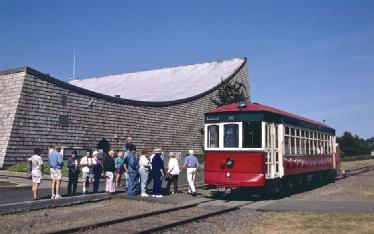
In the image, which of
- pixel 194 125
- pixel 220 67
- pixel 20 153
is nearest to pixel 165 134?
pixel 194 125

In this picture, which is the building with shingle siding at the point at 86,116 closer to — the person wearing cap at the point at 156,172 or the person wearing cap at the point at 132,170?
the person wearing cap at the point at 156,172

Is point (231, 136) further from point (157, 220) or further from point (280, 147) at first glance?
point (157, 220)

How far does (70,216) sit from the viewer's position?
10.8 meters

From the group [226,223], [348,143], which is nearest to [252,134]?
[226,223]

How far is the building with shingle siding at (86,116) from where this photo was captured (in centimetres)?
2359

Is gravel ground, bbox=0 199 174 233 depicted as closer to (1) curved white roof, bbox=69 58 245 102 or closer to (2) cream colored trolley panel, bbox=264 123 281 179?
(2) cream colored trolley panel, bbox=264 123 281 179

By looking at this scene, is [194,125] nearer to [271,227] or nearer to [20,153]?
[20,153]

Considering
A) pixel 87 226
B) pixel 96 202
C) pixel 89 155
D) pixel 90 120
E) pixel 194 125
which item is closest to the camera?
pixel 87 226

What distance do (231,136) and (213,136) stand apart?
72 centimetres

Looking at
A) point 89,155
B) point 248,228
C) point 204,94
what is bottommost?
point 248,228

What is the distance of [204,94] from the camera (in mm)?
41938

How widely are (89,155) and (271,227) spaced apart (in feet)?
26.5

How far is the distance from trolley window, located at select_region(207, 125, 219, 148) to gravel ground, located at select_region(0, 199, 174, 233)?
2.64 m

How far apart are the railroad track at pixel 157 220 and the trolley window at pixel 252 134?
1893 mm
